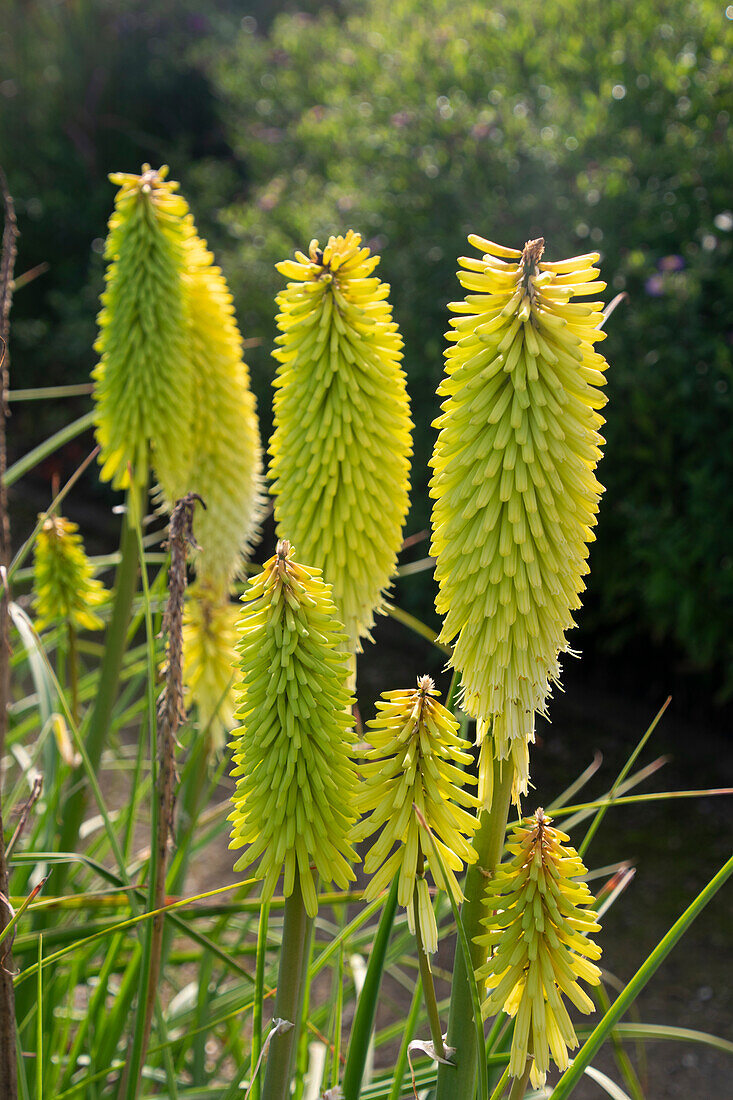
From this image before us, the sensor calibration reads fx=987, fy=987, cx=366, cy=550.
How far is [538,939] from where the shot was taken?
1.26 metres

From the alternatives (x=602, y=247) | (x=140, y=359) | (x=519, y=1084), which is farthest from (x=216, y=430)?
(x=602, y=247)

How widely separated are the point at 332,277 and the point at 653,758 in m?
4.82

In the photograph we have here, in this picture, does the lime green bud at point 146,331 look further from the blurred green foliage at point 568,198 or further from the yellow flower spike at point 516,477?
the blurred green foliage at point 568,198

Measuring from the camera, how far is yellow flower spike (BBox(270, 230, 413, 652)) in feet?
5.32

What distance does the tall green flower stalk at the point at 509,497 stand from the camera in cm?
120

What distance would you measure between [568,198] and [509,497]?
5.17 m

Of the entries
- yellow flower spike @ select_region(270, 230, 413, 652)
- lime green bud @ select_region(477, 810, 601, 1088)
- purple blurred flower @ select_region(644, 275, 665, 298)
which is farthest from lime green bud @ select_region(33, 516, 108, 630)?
purple blurred flower @ select_region(644, 275, 665, 298)

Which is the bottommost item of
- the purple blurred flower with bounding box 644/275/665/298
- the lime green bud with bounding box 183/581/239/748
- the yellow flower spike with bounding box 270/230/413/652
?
the lime green bud with bounding box 183/581/239/748

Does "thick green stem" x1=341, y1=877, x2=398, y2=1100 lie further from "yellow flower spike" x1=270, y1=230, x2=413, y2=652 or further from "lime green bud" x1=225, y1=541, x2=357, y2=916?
"yellow flower spike" x1=270, y1=230, x2=413, y2=652

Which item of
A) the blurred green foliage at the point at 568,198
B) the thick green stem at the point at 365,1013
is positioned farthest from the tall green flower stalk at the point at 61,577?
the blurred green foliage at the point at 568,198

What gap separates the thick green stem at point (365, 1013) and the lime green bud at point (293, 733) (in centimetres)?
23

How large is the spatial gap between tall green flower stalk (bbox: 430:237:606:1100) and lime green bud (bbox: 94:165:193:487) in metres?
1.19

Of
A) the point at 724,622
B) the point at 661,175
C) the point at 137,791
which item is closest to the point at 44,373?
the point at 661,175

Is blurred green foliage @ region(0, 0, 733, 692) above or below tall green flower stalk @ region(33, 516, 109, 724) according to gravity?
above
